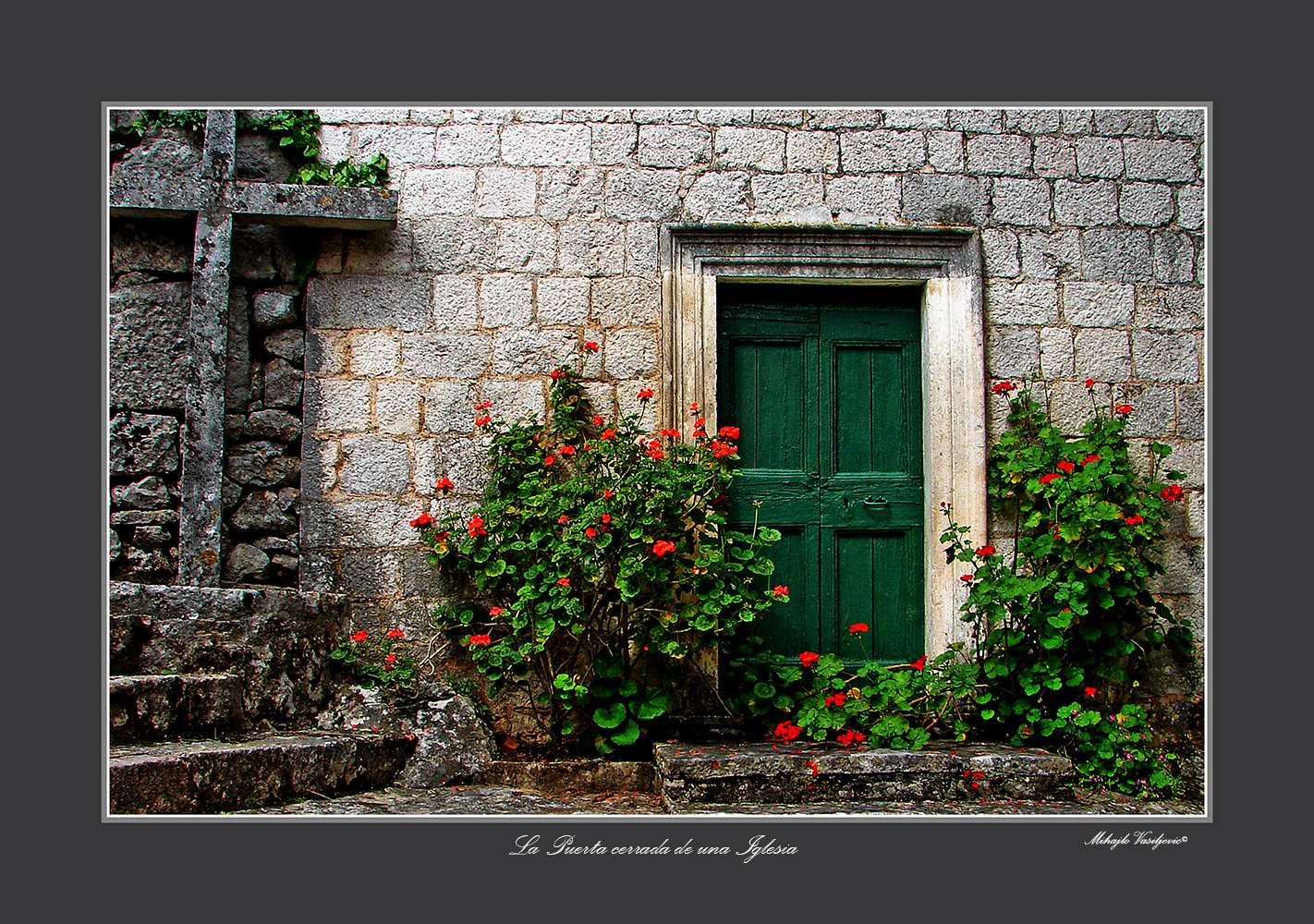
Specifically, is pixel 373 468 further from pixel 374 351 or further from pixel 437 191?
pixel 437 191

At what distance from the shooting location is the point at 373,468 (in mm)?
4145

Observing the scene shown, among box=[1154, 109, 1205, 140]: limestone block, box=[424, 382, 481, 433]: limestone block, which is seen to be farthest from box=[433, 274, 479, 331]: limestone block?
box=[1154, 109, 1205, 140]: limestone block

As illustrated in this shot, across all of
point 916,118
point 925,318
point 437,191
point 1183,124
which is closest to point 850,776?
point 925,318

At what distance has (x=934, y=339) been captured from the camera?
433cm

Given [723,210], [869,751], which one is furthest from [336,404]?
[869,751]

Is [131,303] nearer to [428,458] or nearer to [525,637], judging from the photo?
[428,458]

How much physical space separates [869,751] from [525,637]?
1.40m

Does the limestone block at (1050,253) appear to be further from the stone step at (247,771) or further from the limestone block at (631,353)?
the stone step at (247,771)

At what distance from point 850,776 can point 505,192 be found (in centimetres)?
276

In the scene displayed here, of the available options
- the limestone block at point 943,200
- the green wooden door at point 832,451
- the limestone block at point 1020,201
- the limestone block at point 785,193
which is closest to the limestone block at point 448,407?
the green wooden door at point 832,451

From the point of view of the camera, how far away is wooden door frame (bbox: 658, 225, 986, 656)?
4.20 metres

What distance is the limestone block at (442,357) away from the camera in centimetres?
419
